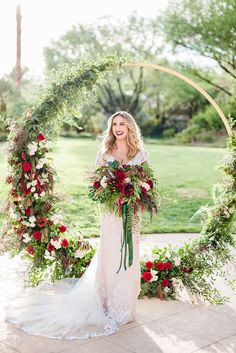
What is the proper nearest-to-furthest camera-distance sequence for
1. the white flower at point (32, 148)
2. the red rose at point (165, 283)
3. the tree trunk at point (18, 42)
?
the white flower at point (32, 148) → the red rose at point (165, 283) → the tree trunk at point (18, 42)

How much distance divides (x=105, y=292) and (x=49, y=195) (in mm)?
1387

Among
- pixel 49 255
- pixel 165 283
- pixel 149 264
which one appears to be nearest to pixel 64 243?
pixel 49 255

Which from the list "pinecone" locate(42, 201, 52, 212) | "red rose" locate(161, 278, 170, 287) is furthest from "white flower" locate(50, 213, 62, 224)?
"red rose" locate(161, 278, 170, 287)

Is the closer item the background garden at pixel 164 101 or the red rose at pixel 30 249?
the red rose at pixel 30 249

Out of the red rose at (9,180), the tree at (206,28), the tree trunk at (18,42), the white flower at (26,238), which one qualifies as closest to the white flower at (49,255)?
the white flower at (26,238)

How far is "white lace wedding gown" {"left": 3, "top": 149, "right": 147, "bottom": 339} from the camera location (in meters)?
5.38

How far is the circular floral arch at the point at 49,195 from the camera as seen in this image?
626 cm

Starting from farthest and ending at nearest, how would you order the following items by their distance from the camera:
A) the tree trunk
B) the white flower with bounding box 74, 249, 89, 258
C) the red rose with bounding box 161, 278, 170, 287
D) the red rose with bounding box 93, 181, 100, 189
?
1. the tree trunk
2. the white flower with bounding box 74, 249, 89, 258
3. the red rose with bounding box 161, 278, 170, 287
4. the red rose with bounding box 93, 181, 100, 189

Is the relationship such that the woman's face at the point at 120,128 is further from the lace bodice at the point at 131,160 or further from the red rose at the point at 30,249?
the red rose at the point at 30,249

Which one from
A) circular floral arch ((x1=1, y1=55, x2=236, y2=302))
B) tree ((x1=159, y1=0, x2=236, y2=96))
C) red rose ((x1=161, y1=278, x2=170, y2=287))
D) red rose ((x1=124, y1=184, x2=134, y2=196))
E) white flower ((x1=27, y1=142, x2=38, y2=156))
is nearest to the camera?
red rose ((x1=124, y1=184, x2=134, y2=196))

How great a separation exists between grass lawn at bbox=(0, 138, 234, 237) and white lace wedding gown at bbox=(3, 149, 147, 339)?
1.03m

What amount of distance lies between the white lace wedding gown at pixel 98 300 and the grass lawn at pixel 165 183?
1027mm

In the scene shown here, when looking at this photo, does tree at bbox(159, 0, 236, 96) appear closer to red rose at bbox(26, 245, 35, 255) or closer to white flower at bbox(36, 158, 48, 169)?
white flower at bbox(36, 158, 48, 169)

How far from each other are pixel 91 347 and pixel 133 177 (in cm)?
172
